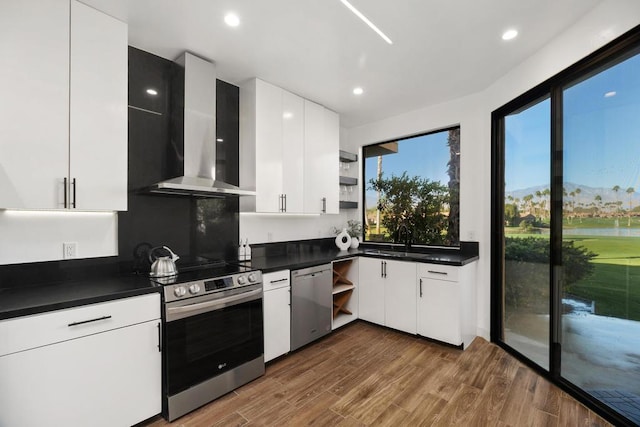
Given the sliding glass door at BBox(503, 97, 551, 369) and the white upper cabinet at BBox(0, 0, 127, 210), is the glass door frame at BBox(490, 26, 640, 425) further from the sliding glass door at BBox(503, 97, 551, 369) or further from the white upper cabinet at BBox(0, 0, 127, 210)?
the white upper cabinet at BBox(0, 0, 127, 210)

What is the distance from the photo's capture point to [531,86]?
261 cm

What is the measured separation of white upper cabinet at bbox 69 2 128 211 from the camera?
1925mm

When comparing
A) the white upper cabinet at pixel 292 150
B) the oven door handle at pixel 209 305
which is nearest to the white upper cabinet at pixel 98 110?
the oven door handle at pixel 209 305

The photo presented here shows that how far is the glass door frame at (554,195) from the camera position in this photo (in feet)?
6.43

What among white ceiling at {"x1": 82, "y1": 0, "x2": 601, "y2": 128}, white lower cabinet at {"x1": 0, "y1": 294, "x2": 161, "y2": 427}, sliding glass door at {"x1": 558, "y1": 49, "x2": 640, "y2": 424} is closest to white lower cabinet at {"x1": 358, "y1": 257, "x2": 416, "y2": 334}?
sliding glass door at {"x1": 558, "y1": 49, "x2": 640, "y2": 424}

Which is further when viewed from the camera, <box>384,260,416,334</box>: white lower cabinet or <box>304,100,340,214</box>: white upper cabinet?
<box>304,100,340,214</box>: white upper cabinet

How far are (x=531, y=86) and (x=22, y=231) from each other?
414 cm

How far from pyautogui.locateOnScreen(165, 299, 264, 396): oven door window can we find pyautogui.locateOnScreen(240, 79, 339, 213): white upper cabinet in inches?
42.2

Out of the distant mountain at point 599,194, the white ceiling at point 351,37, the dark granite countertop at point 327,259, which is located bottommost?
the dark granite countertop at point 327,259

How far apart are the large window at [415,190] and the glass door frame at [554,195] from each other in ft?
1.90

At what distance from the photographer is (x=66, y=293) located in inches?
70.6

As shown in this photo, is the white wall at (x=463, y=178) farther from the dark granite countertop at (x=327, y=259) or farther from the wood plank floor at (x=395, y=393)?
the wood plank floor at (x=395, y=393)

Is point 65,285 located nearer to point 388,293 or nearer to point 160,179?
point 160,179

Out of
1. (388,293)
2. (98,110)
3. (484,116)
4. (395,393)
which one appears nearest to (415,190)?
(484,116)
